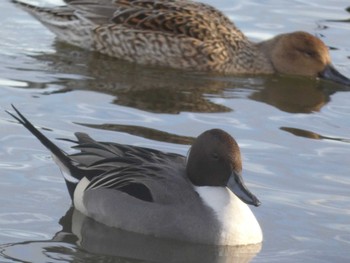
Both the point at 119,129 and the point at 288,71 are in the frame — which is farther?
→ the point at 288,71

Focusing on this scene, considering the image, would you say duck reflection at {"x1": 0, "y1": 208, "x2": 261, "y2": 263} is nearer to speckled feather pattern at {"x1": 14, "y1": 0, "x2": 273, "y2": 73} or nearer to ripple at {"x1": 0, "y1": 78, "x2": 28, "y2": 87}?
ripple at {"x1": 0, "y1": 78, "x2": 28, "y2": 87}

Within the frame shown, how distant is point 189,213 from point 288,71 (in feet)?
14.9

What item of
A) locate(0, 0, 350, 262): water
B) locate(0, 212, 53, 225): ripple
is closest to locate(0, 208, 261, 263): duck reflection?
locate(0, 0, 350, 262): water

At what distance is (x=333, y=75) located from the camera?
11.4 meters

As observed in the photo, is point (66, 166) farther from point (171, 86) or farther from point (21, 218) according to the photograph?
point (171, 86)

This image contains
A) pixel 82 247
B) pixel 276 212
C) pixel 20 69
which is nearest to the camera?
pixel 82 247

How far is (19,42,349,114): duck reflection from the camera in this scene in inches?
406

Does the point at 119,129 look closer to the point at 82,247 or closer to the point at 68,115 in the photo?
the point at 68,115

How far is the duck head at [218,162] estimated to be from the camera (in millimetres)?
7395

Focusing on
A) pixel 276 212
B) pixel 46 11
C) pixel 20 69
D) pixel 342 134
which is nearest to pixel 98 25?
pixel 46 11

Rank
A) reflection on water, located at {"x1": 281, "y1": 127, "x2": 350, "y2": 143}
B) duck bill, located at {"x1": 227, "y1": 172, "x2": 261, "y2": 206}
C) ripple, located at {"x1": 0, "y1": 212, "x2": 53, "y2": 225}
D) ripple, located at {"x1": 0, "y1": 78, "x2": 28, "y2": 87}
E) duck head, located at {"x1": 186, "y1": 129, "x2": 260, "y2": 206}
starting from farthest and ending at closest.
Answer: ripple, located at {"x1": 0, "y1": 78, "x2": 28, "y2": 87}, reflection on water, located at {"x1": 281, "y1": 127, "x2": 350, "y2": 143}, ripple, located at {"x1": 0, "y1": 212, "x2": 53, "y2": 225}, duck head, located at {"x1": 186, "y1": 129, "x2": 260, "y2": 206}, duck bill, located at {"x1": 227, "y1": 172, "x2": 261, "y2": 206}

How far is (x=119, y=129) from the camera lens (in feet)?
30.8

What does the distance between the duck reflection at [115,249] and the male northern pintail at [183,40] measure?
162 inches

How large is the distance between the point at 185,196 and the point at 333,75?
164 inches
